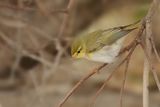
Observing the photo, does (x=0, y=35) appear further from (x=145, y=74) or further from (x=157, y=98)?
(x=145, y=74)

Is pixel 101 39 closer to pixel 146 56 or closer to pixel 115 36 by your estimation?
pixel 115 36

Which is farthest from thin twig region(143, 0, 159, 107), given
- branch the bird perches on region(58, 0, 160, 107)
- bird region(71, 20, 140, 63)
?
bird region(71, 20, 140, 63)

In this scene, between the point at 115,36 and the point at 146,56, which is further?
the point at 115,36

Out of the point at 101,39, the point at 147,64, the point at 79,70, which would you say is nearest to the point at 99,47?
the point at 101,39

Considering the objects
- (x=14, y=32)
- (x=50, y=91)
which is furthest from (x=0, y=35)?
(x=50, y=91)

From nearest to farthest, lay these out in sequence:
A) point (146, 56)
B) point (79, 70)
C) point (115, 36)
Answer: point (146, 56) < point (115, 36) < point (79, 70)

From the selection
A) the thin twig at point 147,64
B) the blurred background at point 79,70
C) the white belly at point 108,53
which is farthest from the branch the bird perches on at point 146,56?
the blurred background at point 79,70

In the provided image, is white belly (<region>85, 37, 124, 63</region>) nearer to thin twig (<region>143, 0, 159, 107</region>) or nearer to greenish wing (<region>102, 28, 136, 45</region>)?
greenish wing (<region>102, 28, 136, 45</region>)

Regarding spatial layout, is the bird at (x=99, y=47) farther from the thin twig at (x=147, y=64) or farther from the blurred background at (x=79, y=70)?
the blurred background at (x=79, y=70)
